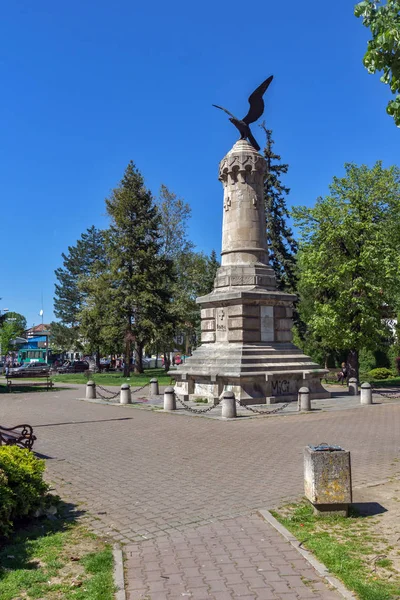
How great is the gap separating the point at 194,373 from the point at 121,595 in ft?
51.1

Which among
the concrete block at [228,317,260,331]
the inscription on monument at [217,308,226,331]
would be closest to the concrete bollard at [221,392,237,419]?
the concrete block at [228,317,260,331]

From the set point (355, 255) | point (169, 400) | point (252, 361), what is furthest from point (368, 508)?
point (355, 255)

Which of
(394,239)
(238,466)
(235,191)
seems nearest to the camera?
(238,466)

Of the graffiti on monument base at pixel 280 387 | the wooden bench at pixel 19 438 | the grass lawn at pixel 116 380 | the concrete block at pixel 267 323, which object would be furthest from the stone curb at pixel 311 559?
the grass lawn at pixel 116 380

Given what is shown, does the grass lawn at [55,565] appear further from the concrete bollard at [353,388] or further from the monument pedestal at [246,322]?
the concrete bollard at [353,388]

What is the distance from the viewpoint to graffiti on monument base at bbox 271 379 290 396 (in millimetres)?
18938

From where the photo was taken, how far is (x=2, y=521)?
5445mm

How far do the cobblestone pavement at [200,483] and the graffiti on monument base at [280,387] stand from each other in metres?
2.76

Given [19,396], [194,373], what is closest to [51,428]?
[194,373]

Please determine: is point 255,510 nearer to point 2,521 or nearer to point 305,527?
point 305,527

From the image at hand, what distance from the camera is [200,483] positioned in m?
7.89

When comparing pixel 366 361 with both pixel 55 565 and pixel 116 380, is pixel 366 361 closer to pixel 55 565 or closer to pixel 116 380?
pixel 116 380

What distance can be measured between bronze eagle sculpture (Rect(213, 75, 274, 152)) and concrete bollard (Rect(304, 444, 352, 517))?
18504mm

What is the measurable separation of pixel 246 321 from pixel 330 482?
13.3 m
